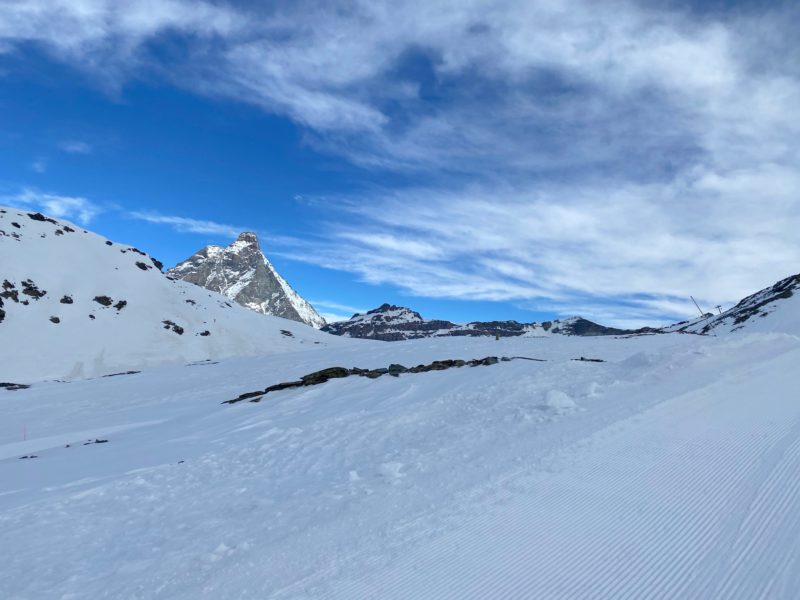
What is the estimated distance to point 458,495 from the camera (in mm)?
7746

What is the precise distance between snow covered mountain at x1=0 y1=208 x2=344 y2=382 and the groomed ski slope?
42.8m

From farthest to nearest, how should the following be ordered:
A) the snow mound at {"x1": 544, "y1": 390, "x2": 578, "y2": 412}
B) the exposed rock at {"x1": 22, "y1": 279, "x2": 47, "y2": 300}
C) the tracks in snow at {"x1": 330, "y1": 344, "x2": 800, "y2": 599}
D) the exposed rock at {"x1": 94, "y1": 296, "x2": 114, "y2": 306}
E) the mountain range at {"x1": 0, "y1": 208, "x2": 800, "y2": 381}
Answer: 1. the exposed rock at {"x1": 94, "y1": 296, "x2": 114, "y2": 306}
2. the exposed rock at {"x1": 22, "y1": 279, "x2": 47, "y2": 300}
3. the mountain range at {"x1": 0, "y1": 208, "x2": 800, "y2": 381}
4. the snow mound at {"x1": 544, "y1": 390, "x2": 578, "y2": 412}
5. the tracks in snow at {"x1": 330, "y1": 344, "x2": 800, "y2": 599}

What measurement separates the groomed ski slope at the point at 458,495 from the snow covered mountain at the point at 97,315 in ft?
140

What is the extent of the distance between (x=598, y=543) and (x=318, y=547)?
3.75m

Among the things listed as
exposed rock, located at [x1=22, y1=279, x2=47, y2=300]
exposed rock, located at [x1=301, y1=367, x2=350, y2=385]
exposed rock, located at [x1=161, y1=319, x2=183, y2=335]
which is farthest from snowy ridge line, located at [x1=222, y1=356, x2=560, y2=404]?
exposed rock, located at [x1=22, y1=279, x2=47, y2=300]

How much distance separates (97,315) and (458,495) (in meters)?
67.7

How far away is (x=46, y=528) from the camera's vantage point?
26.7 ft

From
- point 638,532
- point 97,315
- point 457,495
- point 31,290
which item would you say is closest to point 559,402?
point 457,495

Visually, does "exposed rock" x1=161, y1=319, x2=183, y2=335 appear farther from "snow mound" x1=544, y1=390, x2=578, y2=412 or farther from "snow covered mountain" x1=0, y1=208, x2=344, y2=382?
"snow mound" x1=544, y1=390, x2=578, y2=412

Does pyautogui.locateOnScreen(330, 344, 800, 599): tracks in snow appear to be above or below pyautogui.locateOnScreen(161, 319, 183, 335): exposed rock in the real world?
below

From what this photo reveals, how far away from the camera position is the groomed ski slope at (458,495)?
5.55 meters

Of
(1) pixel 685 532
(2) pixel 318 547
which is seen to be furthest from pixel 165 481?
(1) pixel 685 532

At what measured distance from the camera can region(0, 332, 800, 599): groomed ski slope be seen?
5551 mm

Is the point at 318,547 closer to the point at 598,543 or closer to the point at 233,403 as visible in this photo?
the point at 598,543
